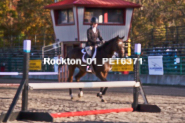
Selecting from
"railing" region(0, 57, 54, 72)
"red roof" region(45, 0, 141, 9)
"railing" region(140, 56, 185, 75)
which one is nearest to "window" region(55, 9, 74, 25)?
"red roof" region(45, 0, 141, 9)

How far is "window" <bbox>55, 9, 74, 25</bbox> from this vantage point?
43009 mm

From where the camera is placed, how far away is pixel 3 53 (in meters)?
42.3

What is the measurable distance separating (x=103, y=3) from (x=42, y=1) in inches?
619

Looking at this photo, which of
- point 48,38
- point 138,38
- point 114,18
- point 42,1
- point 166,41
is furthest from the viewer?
point 42,1

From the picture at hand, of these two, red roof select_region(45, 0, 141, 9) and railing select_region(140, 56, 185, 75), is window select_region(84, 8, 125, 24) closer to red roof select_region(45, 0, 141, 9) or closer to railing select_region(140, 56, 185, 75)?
red roof select_region(45, 0, 141, 9)

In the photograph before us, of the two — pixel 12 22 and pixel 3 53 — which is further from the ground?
pixel 12 22

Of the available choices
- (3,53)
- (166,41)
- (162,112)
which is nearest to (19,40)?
(3,53)

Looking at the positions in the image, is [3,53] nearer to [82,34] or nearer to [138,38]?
[82,34]

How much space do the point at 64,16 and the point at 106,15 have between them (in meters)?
4.36

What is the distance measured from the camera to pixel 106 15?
43031mm

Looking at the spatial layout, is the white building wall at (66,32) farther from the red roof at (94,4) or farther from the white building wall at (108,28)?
the red roof at (94,4)

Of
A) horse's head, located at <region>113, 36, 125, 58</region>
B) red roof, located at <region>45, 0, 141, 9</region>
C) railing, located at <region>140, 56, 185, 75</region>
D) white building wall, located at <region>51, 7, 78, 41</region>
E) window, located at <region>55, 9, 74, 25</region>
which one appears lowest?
railing, located at <region>140, 56, 185, 75</region>

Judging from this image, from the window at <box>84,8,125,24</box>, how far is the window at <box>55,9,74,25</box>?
1.67m

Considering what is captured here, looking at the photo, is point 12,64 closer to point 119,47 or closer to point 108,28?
point 108,28
